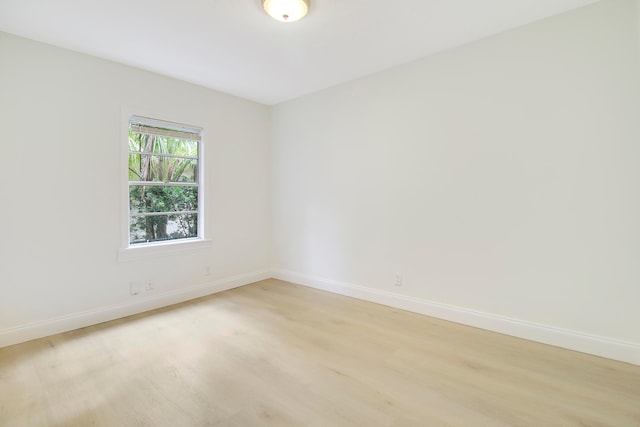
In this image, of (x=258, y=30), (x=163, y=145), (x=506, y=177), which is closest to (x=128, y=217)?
(x=163, y=145)

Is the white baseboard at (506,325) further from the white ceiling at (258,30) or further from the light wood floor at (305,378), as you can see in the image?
the white ceiling at (258,30)

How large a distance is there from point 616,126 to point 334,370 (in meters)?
2.67

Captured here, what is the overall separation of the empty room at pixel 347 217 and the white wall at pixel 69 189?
0.6 inches

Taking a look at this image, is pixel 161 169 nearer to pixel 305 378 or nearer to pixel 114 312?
pixel 114 312

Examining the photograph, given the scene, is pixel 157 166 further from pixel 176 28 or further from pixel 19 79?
pixel 176 28

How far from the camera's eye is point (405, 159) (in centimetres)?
318

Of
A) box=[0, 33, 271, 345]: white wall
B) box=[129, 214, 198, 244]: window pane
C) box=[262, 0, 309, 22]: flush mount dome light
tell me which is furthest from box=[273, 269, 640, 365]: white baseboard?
box=[262, 0, 309, 22]: flush mount dome light

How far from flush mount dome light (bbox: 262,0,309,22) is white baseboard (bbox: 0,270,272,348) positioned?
3.03 metres

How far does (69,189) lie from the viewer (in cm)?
275

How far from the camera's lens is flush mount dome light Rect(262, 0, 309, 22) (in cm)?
204

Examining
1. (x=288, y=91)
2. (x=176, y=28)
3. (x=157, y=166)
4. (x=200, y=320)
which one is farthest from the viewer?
(x=288, y=91)

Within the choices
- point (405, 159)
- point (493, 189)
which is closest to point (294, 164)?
point (405, 159)

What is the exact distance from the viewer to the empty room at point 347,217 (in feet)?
6.27

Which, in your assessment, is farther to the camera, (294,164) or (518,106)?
(294,164)
